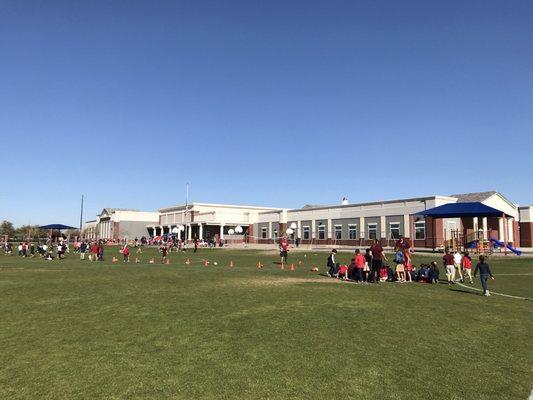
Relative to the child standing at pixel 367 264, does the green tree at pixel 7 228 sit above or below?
above

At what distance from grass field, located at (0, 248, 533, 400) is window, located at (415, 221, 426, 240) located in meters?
41.2

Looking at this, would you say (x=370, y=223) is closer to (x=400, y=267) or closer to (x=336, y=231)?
(x=336, y=231)

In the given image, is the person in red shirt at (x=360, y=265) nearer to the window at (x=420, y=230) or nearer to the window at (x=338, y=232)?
the window at (x=420, y=230)

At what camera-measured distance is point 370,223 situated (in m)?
62.3

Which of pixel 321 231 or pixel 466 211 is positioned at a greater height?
pixel 466 211

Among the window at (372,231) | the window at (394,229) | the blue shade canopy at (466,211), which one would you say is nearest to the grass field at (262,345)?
the blue shade canopy at (466,211)

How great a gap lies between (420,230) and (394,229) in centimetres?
385

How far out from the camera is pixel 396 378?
7293mm

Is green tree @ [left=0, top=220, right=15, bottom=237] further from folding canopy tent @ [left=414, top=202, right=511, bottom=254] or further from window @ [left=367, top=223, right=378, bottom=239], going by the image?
folding canopy tent @ [left=414, top=202, right=511, bottom=254]

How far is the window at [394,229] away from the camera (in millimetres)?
58162

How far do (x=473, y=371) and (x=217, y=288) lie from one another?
37.0 ft

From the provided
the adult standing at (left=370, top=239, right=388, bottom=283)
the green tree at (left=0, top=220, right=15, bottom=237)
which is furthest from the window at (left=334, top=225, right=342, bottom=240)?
the green tree at (left=0, top=220, right=15, bottom=237)

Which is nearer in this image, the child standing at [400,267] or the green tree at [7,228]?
the child standing at [400,267]

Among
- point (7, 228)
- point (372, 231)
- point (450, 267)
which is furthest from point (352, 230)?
point (7, 228)
